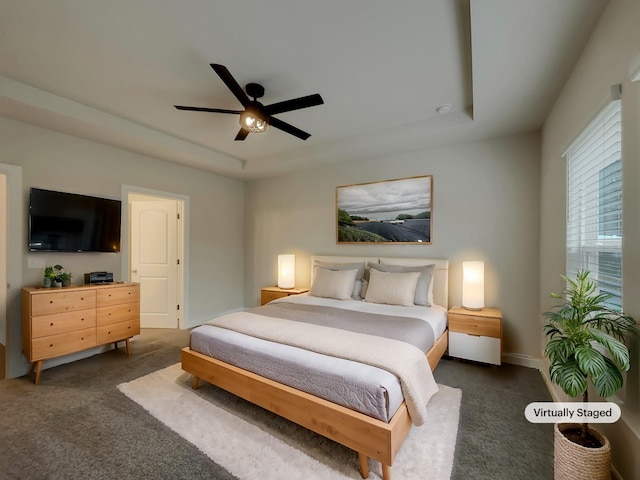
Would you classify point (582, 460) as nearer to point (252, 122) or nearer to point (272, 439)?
point (272, 439)

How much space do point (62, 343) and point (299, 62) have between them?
3.50m

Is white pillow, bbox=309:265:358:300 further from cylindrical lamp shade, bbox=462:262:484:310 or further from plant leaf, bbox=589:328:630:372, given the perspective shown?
plant leaf, bbox=589:328:630:372

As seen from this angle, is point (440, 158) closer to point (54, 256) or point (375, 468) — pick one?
point (375, 468)

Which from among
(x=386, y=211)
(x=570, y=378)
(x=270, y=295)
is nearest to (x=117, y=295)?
(x=270, y=295)

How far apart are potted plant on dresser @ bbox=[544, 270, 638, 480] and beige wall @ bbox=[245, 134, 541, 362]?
1.79 metres

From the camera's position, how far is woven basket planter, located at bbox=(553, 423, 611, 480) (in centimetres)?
126

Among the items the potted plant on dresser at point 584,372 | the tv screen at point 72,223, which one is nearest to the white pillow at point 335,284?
the potted plant on dresser at point 584,372

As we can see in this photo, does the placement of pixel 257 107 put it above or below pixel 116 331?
above

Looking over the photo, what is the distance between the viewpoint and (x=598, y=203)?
177cm

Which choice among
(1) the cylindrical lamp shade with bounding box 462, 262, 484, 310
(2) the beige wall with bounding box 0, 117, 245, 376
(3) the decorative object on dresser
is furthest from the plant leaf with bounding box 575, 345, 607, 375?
(2) the beige wall with bounding box 0, 117, 245, 376

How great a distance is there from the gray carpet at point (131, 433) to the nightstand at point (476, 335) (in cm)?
17

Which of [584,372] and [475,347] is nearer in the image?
[584,372]

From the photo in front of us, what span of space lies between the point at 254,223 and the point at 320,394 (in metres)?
3.99

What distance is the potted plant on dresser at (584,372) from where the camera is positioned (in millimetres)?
1236
